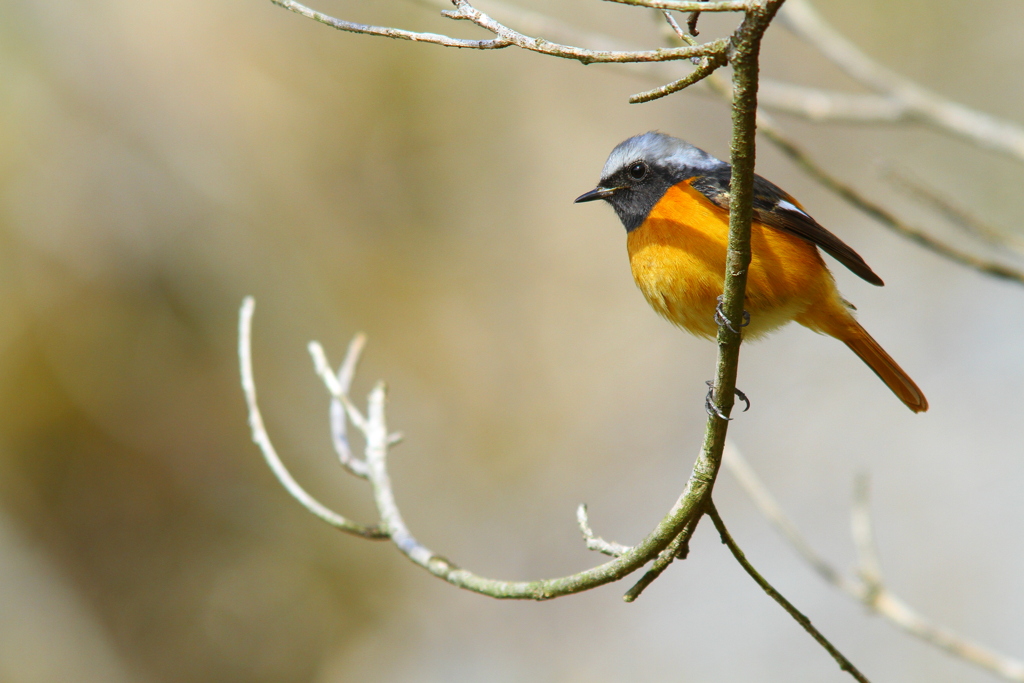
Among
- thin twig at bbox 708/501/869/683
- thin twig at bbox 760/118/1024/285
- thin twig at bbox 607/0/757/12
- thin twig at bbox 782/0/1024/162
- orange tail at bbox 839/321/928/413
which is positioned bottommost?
orange tail at bbox 839/321/928/413

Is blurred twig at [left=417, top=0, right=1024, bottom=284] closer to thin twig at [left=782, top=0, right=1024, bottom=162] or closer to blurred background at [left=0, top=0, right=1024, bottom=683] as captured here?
thin twig at [left=782, top=0, right=1024, bottom=162]

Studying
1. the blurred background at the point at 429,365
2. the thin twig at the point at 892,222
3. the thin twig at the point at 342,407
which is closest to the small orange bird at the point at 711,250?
the thin twig at the point at 892,222

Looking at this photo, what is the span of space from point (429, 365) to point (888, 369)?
6619 mm

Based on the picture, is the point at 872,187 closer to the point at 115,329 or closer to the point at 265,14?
the point at 265,14

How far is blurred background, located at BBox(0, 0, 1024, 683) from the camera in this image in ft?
23.7

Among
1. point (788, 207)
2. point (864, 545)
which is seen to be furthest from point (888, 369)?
point (788, 207)

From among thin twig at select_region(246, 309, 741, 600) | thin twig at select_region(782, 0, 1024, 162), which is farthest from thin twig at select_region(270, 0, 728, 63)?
thin twig at select_region(782, 0, 1024, 162)

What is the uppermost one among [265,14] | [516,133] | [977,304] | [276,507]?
[265,14]

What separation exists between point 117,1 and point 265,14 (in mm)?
1394

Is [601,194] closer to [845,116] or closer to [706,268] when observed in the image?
[706,268]

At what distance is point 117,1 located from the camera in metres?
8.12

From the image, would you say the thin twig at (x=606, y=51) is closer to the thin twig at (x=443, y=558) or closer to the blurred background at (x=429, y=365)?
the thin twig at (x=443, y=558)

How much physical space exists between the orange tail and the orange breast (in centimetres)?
24

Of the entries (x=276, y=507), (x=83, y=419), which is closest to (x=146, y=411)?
(x=83, y=419)
